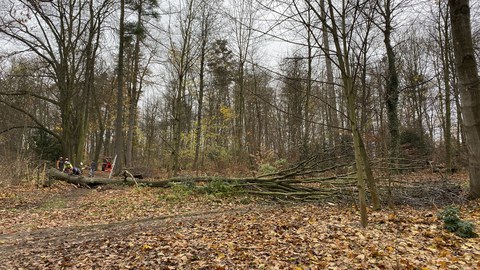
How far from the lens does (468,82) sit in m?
7.32

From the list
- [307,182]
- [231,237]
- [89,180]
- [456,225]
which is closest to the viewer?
[456,225]

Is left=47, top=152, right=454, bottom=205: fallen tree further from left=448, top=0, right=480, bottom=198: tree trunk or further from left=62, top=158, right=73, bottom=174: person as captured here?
left=62, top=158, right=73, bottom=174: person

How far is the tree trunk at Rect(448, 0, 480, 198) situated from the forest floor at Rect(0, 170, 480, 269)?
925mm

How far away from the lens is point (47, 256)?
514cm

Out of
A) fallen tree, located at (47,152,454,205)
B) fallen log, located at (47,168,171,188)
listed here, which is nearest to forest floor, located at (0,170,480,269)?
fallen tree, located at (47,152,454,205)

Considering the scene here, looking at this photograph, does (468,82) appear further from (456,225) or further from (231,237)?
(231,237)

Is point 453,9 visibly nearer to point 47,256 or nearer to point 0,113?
point 47,256

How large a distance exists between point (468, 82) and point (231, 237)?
6.57 meters

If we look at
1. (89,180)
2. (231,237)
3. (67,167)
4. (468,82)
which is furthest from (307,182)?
(67,167)

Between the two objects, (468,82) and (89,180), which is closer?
(468,82)

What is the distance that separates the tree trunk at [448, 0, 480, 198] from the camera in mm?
7230

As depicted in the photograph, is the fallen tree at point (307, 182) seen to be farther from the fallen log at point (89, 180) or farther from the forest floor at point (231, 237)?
the fallen log at point (89, 180)

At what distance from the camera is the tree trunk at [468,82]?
7230 millimetres

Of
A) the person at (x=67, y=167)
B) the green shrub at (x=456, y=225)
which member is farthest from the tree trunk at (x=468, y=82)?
the person at (x=67, y=167)
